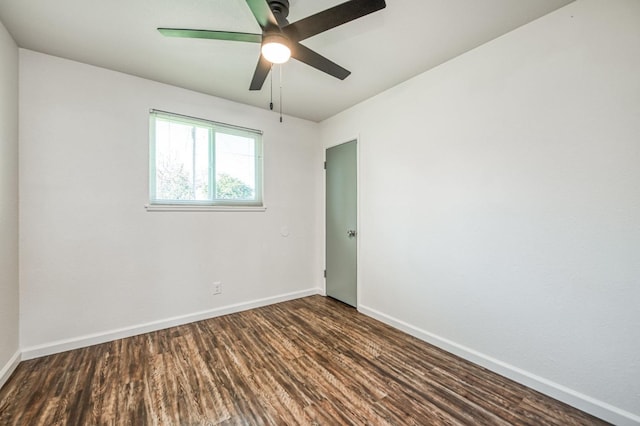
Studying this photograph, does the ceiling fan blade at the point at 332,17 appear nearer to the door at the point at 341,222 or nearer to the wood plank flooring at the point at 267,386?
the door at the point at 341,222

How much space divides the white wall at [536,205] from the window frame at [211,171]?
1804mm

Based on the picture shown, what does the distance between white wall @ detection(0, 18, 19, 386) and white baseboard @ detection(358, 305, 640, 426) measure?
10.8 ft

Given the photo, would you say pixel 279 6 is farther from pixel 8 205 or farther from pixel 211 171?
pixel 8 205

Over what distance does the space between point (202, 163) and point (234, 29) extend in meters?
1.53

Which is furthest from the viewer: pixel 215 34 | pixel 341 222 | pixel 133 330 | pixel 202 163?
pixel 341 222

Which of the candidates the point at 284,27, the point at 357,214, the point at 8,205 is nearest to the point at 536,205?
the point at 357,214

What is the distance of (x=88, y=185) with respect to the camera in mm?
2402

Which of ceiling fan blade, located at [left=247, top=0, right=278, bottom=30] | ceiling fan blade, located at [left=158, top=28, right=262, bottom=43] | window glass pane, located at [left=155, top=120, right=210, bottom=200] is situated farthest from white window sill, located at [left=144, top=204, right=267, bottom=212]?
ceiling fan blade, located at [left=247, top=0, right=278, bottom=30]

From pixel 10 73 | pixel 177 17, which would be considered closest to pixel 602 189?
pixel 177 17

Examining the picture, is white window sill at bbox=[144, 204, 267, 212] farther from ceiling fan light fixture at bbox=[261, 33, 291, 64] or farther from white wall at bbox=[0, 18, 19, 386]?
ceiling fan light fixture at bbox=[261, 33, 291, 64]

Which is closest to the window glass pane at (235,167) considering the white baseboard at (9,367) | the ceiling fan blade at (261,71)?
the ceiling fan blade at (261,71)

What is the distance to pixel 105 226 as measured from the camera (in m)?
Result: 2.47

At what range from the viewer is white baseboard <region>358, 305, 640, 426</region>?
1.52 metres

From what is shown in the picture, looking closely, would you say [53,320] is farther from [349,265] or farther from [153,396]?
[349,265]
